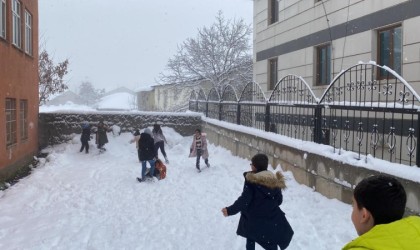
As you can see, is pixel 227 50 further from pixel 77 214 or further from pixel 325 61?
pixel 77 214

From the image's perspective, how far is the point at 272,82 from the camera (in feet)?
55.6

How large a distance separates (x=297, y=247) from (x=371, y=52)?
21.3 ft

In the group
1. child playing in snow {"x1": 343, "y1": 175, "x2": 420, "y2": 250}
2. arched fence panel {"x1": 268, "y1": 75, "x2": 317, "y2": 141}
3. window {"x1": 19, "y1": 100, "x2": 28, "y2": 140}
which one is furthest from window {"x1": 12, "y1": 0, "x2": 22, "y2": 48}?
child playing in snow {"x1": 343, "y1": 175, "x2": 420, "y2": 250}

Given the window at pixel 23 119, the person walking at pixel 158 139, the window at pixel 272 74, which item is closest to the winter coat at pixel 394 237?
the person walking at pixel 158 139

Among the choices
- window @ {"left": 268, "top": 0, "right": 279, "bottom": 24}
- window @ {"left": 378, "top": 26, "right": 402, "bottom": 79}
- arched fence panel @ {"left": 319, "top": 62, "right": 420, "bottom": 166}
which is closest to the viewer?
arched fence panel @ {"left": 319, "top": 62, "right": 420, "bottom": 166}

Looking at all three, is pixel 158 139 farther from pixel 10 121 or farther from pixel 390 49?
pixel 390 49

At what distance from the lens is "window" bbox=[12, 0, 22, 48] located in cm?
1287

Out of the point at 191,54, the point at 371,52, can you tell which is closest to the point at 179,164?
the point at 371,52

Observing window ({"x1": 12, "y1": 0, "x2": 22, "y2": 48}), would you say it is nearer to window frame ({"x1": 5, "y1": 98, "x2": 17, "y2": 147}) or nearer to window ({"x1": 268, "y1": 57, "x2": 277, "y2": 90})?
window frame ({"x1": 5, "y1": 98, "x2": 17, "y2": 147})

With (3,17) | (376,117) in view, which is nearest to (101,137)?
(3,17)

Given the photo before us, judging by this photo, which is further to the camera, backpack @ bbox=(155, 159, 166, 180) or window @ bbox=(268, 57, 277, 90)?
window @ bbox=(268, 57, 277, 90)

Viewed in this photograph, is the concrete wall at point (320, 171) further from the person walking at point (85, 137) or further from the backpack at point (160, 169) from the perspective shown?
the person walking at point (85, 137)

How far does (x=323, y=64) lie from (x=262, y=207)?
9.34 metres

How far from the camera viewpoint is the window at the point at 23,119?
14216 mm
